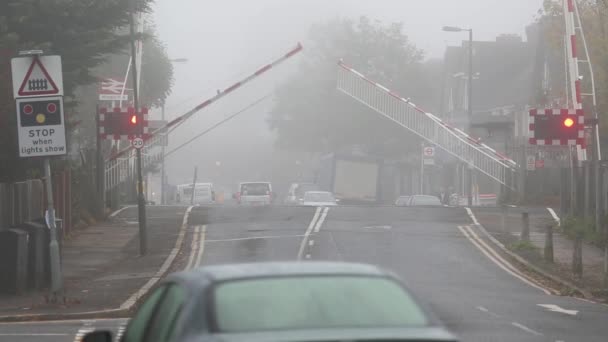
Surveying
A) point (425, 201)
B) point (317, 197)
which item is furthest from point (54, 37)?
point (425, 201)

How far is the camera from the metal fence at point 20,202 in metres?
21.1

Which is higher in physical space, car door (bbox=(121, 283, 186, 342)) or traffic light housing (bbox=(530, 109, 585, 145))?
traffic light housing (bbox=(530, 109, 585, 145))

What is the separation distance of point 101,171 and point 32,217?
1207 cm

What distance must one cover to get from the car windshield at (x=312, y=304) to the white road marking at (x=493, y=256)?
16.2m

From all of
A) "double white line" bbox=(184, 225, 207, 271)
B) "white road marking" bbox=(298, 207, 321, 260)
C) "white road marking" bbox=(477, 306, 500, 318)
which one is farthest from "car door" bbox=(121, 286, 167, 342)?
"white road marking" bbox=(298, 207, 321, 260)

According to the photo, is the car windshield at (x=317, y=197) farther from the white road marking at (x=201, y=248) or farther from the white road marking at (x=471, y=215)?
the white road marking at (x=201, y=248)

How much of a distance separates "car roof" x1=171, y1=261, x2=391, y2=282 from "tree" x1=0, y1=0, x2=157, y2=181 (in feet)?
55.7

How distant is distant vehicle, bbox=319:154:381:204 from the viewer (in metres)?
63.5

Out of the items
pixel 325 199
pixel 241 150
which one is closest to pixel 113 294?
pixel 325 199

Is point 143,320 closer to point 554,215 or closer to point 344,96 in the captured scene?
point 554,215

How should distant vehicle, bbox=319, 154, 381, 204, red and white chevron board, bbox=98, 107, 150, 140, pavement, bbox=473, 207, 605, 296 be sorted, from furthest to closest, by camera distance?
1. distant vehicle, bbox=319, 154, 381, 204
2. red and white chevron board, bbox=98, 107, 150, 140
3. pavement, bbox=473, 207, 605, 296

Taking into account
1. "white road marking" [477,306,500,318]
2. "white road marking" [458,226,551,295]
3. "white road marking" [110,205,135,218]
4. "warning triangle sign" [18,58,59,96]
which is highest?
"warning triangle sign" [18,58,59,96]

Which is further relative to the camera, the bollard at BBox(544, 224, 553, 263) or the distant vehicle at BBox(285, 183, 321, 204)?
the distant vehicle at BBox(285, 183, 321, 204)

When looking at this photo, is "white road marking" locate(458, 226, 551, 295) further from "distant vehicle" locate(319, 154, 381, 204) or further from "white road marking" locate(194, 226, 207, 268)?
"distant vehicle" locate(319, 154, 381, 204)
